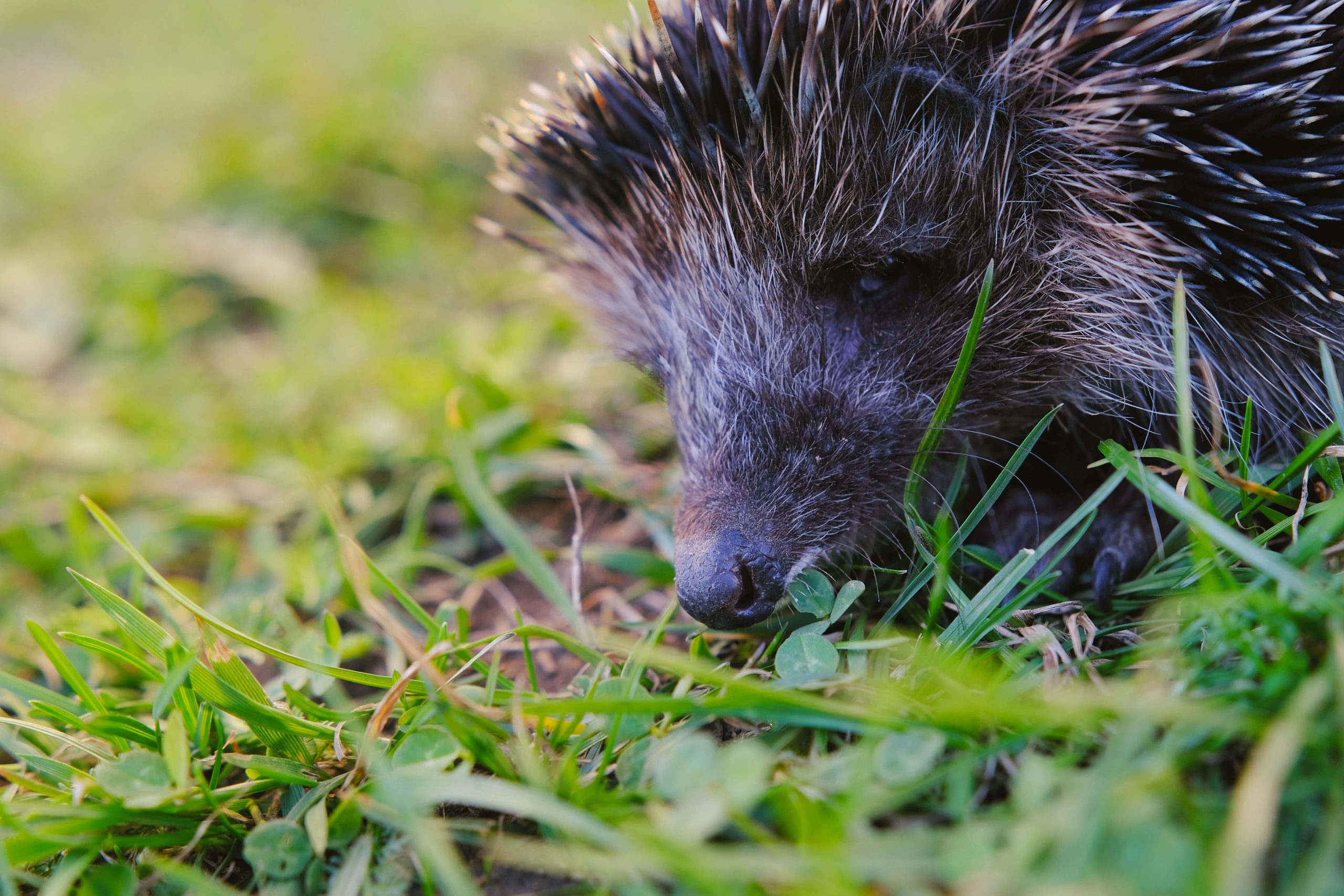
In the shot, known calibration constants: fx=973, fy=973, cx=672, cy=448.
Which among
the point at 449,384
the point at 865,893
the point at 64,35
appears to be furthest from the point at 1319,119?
the point at 64,35

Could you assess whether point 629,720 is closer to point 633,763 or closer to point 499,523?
point 633,763

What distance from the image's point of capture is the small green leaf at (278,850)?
4.82 feet

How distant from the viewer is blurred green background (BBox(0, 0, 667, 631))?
288 centimetres

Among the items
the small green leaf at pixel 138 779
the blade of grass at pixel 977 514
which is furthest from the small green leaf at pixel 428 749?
the blade of grass at pixel 977 514

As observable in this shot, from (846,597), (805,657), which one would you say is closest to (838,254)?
(846,597)

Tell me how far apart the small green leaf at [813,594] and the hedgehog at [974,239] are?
0.03m

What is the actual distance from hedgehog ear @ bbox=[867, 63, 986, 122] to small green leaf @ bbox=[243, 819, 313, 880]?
175cm

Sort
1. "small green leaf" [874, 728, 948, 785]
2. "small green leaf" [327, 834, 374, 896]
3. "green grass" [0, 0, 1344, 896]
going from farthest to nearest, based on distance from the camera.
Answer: "small green leaf" [327, 834, 374, 896] < "small green leaf" [874, 728, 948, 785] < "green grass" [0, 0, 1344, 896]

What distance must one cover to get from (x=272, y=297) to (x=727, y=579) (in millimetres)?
3090

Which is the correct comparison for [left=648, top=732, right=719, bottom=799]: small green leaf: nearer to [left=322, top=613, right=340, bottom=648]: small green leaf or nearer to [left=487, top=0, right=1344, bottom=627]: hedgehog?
[left=487, top=0, right=1344, bottom=627]: hedgehog

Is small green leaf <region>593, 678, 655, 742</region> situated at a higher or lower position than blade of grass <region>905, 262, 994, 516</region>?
lower

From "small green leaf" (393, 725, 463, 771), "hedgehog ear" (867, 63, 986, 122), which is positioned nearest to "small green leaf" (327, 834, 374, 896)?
"small green leaf" (393, 725, 463, 771)

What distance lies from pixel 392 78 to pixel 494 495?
3474 millimetres

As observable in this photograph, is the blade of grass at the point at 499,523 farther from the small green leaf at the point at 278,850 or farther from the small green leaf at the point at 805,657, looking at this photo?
the small green leaf at the point at 278,850
